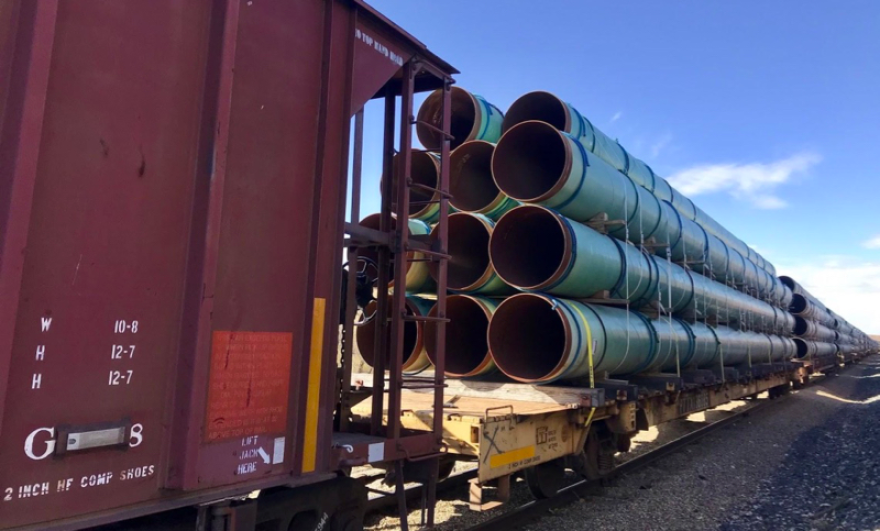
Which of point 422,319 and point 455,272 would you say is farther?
point 455,272

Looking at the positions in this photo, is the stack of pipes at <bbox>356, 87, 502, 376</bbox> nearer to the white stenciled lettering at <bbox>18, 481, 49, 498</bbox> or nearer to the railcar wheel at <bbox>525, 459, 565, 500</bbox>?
the railcar wheel at <bbox>525, 459, 565, 500</bbox>

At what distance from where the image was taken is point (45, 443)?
6.75 ft

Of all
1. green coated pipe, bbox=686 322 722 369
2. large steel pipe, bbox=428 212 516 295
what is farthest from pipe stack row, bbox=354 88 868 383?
green coated pipe, bbox=686 322 722 369

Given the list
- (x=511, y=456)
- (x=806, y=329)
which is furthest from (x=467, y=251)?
(x=806, y=329)

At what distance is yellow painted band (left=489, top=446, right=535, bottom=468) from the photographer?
14.8ft

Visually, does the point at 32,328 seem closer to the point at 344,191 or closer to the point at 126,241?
the point at 126,241

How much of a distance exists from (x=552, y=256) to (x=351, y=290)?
4081 mm

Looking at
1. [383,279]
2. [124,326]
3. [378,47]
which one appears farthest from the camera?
[383,279]

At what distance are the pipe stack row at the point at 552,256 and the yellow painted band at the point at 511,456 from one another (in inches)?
40.6

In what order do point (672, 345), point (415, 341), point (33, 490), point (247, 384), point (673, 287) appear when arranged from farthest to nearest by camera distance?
point (673, 287)
point (672, 345)
point (415, 341)
point (247, 384)
point (33, 490)

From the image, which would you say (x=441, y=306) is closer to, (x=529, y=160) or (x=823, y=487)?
(x=529, y=160)

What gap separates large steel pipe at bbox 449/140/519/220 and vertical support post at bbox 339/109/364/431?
11.4 feet

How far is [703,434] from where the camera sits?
38.8 feet

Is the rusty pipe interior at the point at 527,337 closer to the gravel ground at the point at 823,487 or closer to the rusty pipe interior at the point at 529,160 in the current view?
the rusty pipe interior at the point at 529,160
